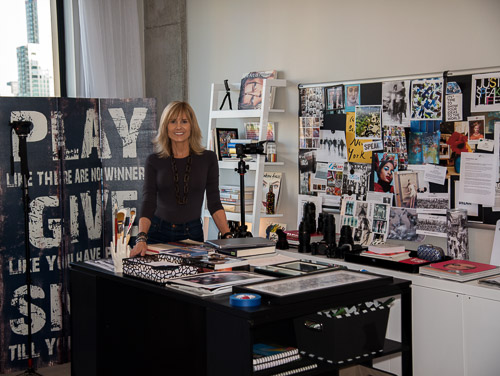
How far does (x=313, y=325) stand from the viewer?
2.23 meters

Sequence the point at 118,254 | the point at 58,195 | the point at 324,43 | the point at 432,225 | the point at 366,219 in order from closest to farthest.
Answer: the point at 118,254, the point at 432,225, the point at 366,219, the point at 58,195, the point at 324,43

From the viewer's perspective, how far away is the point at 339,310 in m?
2.22

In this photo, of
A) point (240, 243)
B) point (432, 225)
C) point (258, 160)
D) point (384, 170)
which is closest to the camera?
point (240, 243)

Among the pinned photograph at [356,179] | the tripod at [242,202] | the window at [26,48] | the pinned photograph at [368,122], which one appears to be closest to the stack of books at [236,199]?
the tripod at [242,202]

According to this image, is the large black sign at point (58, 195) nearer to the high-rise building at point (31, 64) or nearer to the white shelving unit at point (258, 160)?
the white shelving unit at point (258, 160)

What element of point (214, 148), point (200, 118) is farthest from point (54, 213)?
point (200, 118)

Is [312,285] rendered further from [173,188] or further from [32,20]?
[32,20]

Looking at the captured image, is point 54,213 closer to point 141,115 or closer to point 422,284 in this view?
point 141,115

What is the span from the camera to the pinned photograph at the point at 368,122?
386 centimetres

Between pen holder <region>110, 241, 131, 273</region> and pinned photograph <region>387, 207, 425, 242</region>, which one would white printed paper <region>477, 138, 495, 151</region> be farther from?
pen holder <region>110, 241, 131, 273</region>

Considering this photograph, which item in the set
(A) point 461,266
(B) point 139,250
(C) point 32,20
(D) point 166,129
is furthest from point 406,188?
(C) point 32,20

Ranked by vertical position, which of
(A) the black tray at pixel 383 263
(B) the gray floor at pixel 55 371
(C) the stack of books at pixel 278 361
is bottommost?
(B) the gray floor at pixel 55 371

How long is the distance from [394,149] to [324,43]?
0.95 meters

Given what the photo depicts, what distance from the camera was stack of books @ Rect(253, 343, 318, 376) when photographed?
2.06 m
